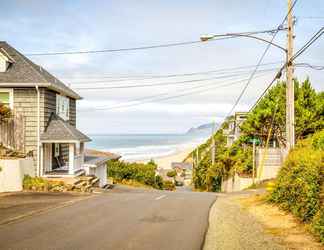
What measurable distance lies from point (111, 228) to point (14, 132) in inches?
579

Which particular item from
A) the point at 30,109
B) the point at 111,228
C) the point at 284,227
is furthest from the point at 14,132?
the point at 284,227

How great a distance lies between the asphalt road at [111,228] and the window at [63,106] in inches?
492

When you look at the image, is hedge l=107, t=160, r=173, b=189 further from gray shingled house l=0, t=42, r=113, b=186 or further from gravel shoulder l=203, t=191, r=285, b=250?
gravel shoulder l=203, t=191, r=285, b=250

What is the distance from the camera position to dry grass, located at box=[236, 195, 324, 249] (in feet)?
31.2

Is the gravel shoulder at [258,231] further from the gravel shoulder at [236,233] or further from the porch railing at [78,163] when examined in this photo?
the porch railing at [78,163]

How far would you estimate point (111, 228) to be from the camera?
11.7 metres

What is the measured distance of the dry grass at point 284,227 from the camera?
31.2ft

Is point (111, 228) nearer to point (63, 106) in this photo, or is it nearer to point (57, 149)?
point (57, 149)

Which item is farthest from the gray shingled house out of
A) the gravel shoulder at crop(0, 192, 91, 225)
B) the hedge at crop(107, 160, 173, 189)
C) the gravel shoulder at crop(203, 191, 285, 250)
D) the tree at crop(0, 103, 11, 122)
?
the hedge at crop(107, 160, 173, 189)

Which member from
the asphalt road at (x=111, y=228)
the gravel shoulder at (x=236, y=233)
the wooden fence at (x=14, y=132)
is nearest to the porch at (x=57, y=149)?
the wooden fence at (x=14, y=132)

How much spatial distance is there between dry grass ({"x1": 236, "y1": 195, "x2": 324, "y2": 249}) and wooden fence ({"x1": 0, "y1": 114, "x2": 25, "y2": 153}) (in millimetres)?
14667

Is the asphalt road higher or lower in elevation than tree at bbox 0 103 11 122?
lower

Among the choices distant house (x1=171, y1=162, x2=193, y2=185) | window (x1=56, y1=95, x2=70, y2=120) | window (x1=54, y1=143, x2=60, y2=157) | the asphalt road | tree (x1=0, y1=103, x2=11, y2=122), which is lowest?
distant house (x1=171, y1=162, x2=193, y2=185)

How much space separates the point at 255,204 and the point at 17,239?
988cm
